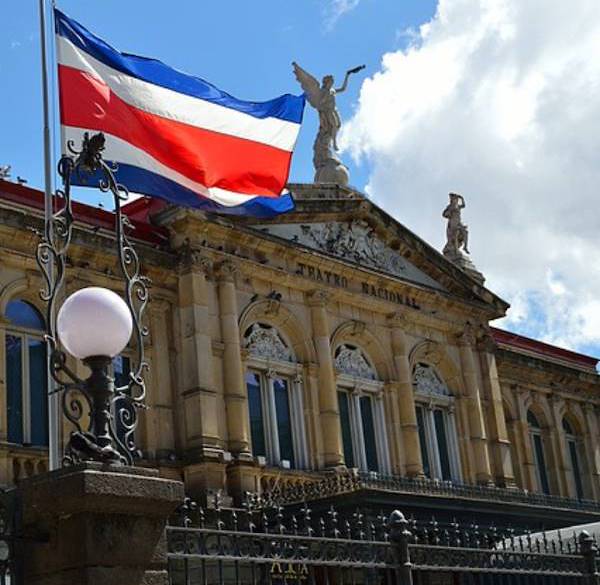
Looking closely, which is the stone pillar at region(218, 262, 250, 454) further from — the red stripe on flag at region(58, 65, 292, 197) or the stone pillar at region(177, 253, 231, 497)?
the red stripe on flag at region(58, 65, 292, 197)

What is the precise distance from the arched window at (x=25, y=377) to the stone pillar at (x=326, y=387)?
19.2 feet

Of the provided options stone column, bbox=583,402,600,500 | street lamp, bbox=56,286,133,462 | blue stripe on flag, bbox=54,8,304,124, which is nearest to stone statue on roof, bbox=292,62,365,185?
blue stripe on flag, bbox=54,8,304,124

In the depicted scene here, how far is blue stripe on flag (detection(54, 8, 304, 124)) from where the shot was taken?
1428 centimetres

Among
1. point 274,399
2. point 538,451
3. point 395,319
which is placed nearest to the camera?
point 274,399

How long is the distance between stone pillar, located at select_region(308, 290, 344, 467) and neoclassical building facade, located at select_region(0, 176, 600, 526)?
0.03 meters

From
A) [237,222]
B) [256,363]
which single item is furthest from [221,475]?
[237,222]

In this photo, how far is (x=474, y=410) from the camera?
26203 mm

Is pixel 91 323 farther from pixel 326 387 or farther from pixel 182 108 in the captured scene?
pixel 326 387

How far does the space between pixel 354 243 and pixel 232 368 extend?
5195 millimetres

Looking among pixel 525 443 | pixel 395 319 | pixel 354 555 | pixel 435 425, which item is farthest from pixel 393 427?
pixel 354 555

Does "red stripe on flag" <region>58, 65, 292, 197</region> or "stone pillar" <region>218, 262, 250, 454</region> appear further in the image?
"stone pillar" <region>218, 262, 250, 454</region>

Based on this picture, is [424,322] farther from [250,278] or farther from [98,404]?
[98,404]

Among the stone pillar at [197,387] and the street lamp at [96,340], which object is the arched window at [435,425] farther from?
the street lamp at [96,340]

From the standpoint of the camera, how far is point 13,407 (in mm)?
18422
